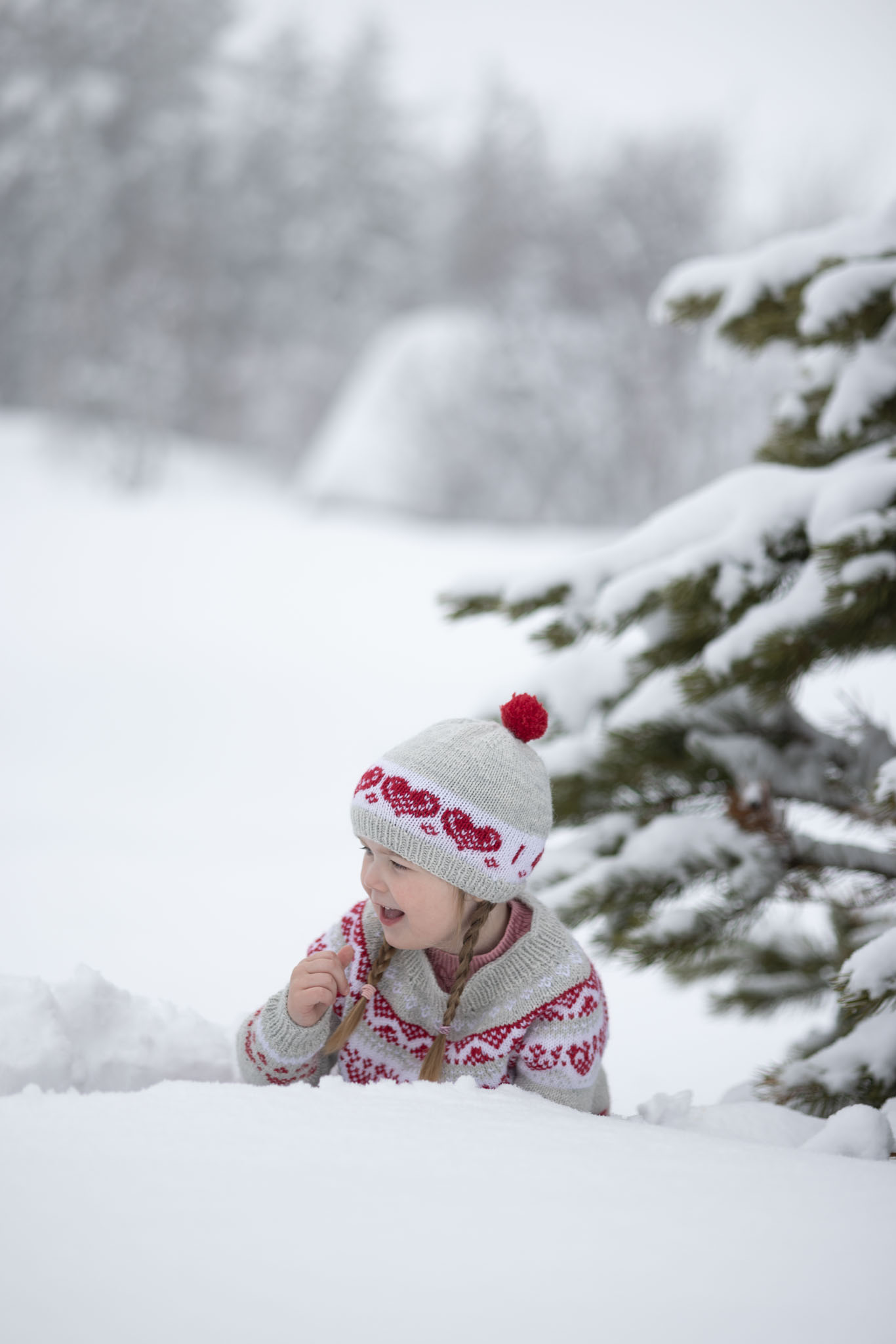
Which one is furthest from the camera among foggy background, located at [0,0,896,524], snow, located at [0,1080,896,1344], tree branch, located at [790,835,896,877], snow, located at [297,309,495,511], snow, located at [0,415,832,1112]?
snow, located at [297,309,495,511]

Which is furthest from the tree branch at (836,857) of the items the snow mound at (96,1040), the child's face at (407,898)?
the snow mound at (96,1040)

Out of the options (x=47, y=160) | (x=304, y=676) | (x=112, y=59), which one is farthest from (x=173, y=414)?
(x=304, y=676)

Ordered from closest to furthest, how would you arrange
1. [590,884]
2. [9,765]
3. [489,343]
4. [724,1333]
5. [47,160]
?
A: [724,1333]
[590,884]
[9,765]
[47,160]
[489,343]

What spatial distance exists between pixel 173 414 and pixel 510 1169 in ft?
27.1

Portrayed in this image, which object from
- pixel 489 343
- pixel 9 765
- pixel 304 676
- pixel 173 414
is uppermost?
pixel 489 343

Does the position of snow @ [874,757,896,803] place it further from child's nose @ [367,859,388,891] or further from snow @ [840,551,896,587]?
child's nose @ [367,859,388,891]

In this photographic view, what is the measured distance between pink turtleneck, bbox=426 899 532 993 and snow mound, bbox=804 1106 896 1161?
34 cm

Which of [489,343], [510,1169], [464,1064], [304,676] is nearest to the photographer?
[510,1169]

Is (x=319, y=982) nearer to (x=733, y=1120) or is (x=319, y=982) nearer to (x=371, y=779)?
(x=371, y=779)

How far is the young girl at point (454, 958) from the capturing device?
3.17ft

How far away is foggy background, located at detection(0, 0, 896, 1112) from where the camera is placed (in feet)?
18.4

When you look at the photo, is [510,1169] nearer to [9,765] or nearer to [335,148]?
[9,765]

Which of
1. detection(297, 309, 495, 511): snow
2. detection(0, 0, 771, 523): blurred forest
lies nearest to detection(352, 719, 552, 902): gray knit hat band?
detection(297, 309, 495, 511): snow

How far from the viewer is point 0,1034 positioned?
832 millimetres
